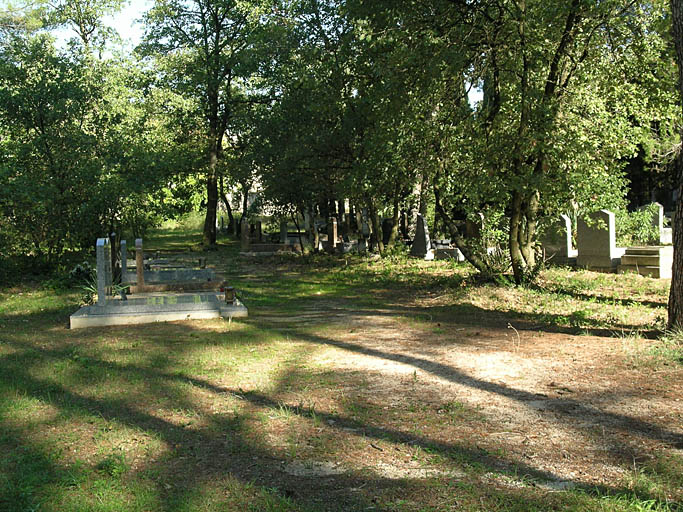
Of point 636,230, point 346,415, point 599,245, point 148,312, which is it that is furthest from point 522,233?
point 346,415

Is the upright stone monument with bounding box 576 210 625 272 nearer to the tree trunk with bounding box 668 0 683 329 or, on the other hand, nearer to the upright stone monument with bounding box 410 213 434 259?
the upright stone monument with bounding box 410 213 434 259

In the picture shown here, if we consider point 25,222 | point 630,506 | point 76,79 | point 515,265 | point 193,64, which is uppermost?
point 193,64

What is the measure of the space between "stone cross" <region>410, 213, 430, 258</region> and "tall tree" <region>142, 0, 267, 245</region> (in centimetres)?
1271

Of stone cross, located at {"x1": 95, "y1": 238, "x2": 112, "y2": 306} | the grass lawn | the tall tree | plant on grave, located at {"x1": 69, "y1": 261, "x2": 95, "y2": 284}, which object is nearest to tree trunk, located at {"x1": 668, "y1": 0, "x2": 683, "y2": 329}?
the grass lawn

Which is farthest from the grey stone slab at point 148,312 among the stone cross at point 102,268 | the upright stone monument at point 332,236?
the upright stone monument at point 332,236

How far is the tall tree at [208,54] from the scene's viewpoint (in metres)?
30.3

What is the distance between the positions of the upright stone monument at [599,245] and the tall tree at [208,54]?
18133mm

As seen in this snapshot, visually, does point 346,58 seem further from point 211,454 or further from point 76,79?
point 211,454

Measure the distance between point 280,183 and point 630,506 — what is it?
17728mm

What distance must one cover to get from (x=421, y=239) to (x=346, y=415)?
590 inches

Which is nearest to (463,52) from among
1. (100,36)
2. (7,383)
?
(7,383)

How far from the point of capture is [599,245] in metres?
15.5

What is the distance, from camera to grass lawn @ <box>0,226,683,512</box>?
3867mm

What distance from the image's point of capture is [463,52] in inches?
423
